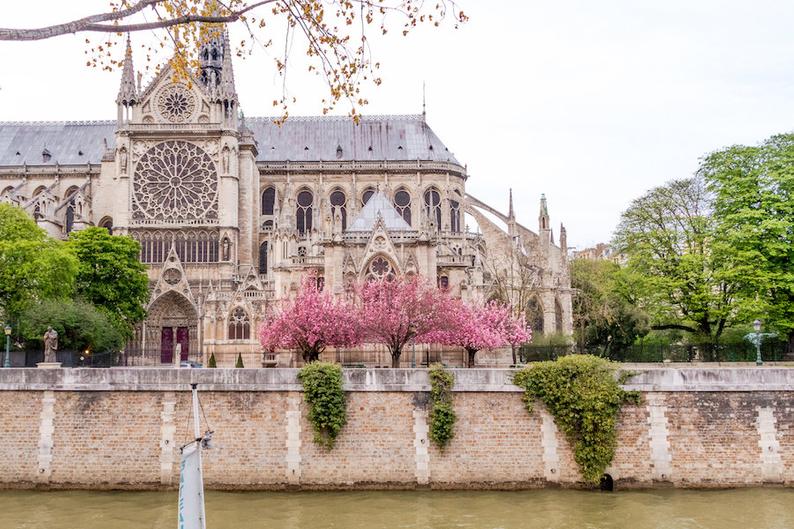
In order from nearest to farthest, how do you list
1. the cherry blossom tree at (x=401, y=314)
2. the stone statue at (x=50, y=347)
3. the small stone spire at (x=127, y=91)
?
the stone statue at (x=50, y=347) < the cherry blossom tree at (x=401, y=314) < the small stone spire at (x=127, y=91)

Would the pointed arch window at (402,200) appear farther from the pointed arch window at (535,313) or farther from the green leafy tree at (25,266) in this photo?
the green leafy tree at (25,266)

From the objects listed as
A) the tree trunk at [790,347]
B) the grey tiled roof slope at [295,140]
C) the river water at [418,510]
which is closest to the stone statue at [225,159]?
the grey tiled roof slope at [295,140]

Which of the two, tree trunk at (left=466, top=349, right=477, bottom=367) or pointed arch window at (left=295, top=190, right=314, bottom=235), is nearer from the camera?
tree trunk at (left=466, top=349, right=477, bottom=367)

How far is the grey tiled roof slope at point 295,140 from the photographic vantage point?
200ft

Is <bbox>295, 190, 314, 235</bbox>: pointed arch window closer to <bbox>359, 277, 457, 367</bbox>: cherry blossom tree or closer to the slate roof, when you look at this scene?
the slate roof

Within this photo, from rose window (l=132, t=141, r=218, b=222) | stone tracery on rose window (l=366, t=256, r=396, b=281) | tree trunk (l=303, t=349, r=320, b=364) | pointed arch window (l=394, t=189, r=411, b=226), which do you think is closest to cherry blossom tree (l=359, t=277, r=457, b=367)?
tree trunk (l=303, t=349, r=320, b=364)

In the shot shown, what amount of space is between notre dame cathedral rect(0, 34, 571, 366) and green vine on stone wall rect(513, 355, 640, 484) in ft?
44.8

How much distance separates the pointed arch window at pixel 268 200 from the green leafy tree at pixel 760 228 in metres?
34.7

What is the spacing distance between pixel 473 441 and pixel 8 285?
2291cm

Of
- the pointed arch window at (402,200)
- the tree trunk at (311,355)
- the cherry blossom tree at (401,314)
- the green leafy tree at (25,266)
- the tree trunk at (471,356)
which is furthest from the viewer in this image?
the pointed arch window at (402,200)

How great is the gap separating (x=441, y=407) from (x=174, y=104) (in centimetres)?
3923

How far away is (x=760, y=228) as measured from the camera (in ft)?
106

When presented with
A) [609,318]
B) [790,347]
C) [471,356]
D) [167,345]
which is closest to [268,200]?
[167,345]

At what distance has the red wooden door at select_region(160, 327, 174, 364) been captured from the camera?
47.6 m
